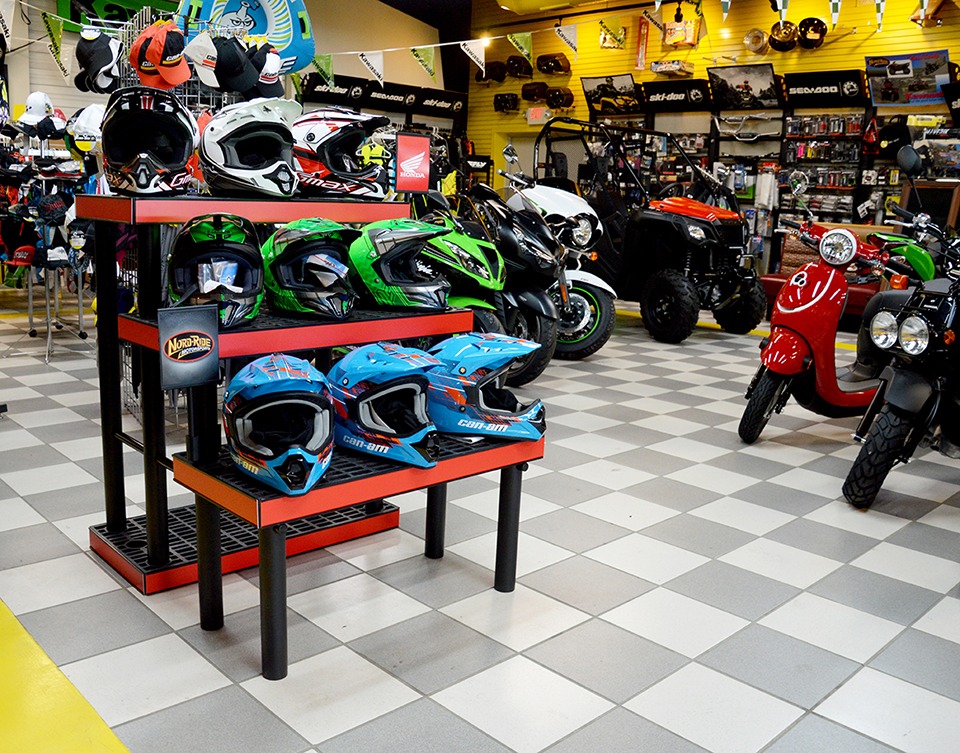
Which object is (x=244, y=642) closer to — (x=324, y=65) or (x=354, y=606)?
(x=354, y=606)

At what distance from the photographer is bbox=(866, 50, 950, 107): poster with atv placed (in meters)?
9.78

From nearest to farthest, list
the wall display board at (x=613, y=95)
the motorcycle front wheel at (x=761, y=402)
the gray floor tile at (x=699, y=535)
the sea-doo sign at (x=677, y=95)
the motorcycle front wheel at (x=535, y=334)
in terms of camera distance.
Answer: the gray floor tile at (x=699, y=535) → the motorcycle front wheel at (x=761, y=402) → the motorcycle front wheel at (x=535, y=334) → the sea-doo sign at (x=677, y=95) → the wall display board at (x=613, y=95)

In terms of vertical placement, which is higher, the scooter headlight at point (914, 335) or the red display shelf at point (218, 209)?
the red display shelf at point (218, 209)

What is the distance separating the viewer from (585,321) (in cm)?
642

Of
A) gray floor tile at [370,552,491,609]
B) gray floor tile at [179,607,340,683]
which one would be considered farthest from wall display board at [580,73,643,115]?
gray floor tile at [179,607,340,683]

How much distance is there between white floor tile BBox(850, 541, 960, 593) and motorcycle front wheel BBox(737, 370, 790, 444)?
121 centimetres

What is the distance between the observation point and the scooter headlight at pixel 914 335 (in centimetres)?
341

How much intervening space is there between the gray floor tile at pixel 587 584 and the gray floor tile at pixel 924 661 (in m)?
0.71

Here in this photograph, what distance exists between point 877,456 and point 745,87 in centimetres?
914

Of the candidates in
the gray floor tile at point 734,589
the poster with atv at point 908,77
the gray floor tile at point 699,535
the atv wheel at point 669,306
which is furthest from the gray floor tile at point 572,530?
the poster with atv at point 908,77

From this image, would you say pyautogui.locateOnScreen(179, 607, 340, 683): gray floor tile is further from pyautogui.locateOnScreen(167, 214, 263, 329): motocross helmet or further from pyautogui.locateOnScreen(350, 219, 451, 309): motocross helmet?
pyautogui.locateOnScreen(350, 219, 451, 309): motocross helmet

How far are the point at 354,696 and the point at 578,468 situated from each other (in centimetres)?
209

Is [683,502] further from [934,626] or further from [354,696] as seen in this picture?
[354,696]

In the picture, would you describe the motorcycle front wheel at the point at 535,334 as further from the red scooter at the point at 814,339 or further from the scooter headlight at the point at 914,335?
the scooter headlight at the point at 914,335
